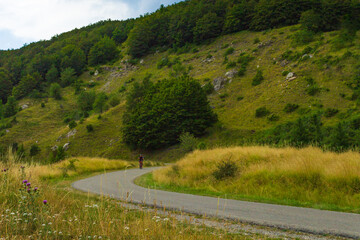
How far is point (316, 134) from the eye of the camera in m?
23.1

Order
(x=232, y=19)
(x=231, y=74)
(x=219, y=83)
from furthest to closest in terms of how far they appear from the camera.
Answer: (x=232, y=19) < (x=231, y=74) < (x=219, y=83)

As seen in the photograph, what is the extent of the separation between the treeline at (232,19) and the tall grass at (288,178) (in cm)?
6040

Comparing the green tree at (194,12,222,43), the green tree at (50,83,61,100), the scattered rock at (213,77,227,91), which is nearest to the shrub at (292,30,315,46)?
the scattered rock at (213,77,227,91)

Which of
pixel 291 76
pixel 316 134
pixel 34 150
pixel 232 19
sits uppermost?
pixel 232 19

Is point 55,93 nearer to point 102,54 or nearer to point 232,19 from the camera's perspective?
point 102,54

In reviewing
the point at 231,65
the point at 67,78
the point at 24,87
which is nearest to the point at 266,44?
the point at 231,65

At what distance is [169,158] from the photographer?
4231cm

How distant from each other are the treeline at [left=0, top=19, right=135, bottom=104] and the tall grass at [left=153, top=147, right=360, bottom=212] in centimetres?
9498

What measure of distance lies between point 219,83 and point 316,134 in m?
36.2

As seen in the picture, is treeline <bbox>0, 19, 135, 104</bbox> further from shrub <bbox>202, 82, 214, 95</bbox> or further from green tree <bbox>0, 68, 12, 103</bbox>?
shrub <bbox>202, 82, 214, 95</bbox>

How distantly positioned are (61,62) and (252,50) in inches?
3654

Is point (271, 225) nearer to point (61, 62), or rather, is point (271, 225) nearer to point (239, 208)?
point (239, 208)

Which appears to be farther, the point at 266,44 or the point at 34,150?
the point at 266,44

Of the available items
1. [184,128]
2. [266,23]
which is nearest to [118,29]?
[266,23]
